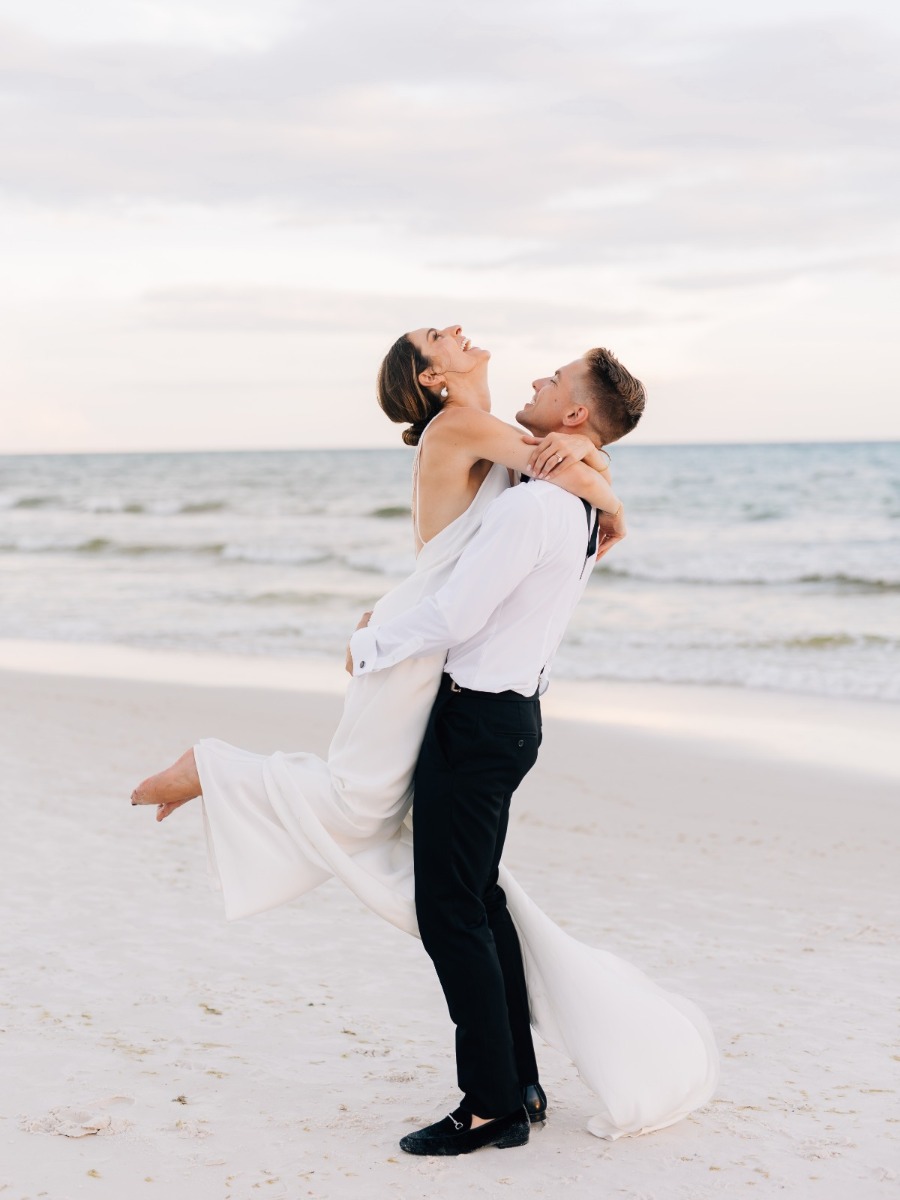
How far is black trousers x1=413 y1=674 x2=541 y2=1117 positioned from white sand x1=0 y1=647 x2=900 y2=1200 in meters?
0.27

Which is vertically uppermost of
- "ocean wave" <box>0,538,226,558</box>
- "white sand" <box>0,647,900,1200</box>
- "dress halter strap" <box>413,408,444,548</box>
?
"dress halter strap" <box>413,408,444,548</box>

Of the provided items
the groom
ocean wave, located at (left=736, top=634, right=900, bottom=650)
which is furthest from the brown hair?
ocean wave, located at (left=736, top=634, right=900, bottom=650)

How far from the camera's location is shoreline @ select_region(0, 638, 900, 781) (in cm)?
896

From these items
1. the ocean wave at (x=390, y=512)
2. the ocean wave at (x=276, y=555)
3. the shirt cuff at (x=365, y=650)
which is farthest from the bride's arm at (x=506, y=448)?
the ocean wave at (x=390, y=512)

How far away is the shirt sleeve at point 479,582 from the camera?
2.90 m

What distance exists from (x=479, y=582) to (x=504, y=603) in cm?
16

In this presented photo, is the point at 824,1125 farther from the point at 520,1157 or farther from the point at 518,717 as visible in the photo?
the point at 518,717

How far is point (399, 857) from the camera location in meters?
3.25

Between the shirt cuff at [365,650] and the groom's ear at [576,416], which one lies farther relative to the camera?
the groom's ear at [576,416]

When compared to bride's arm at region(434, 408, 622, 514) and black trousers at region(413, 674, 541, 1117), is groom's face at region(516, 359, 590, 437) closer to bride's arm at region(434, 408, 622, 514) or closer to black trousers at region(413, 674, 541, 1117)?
bride's arm at region(434, 408, 622, 514)

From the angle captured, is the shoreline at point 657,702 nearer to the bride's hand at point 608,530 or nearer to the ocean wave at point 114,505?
the bride's hand at point 608,530

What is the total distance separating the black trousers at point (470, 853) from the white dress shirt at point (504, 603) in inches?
3.3

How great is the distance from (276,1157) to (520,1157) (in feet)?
2.04

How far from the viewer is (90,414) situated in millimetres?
45750
